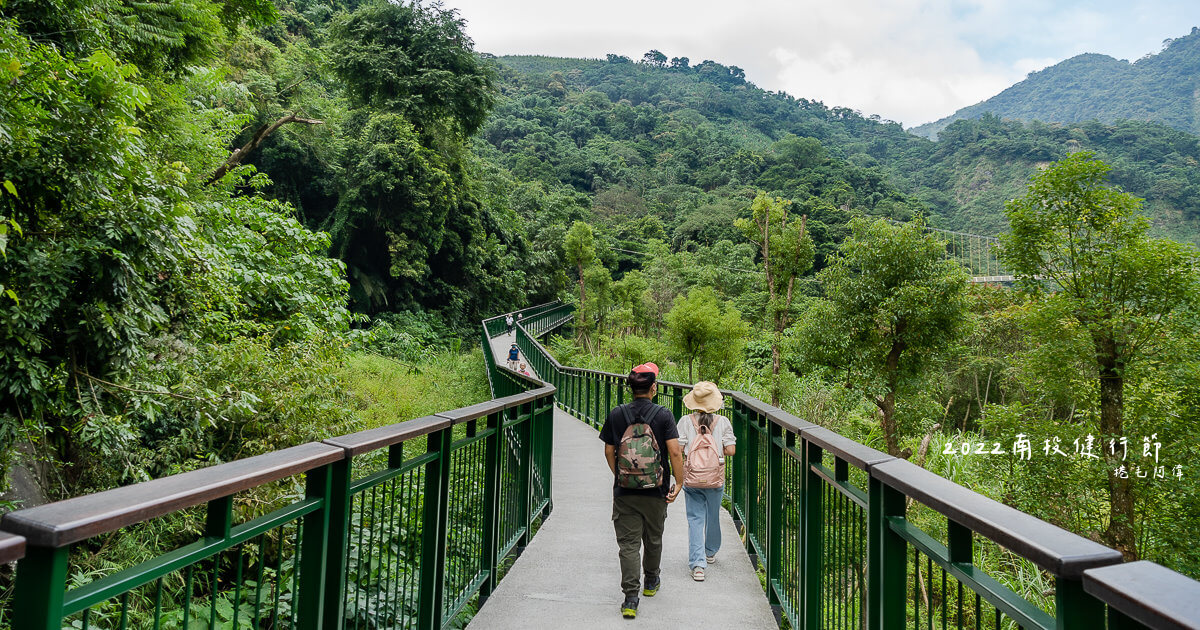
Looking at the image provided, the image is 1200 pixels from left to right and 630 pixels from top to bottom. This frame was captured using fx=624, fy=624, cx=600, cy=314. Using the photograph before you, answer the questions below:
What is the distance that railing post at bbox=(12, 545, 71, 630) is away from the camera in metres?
1.11

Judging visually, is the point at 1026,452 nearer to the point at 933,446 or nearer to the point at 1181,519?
the point at 1181,519

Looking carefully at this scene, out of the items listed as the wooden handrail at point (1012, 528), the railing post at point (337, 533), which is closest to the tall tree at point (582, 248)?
the railing post at point (337, 533)

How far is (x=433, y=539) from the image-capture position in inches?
131

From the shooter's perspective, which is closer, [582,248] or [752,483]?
[752,483]

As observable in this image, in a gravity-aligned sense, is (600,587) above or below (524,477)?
below

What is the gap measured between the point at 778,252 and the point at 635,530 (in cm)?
2024

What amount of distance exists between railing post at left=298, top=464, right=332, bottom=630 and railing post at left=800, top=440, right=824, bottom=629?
7.68ft

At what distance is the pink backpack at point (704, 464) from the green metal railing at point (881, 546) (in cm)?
37

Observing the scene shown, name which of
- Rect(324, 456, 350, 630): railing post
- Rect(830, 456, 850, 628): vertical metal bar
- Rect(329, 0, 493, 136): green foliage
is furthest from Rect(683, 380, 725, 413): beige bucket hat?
Rect(329, 0, 493, 136): green foliage

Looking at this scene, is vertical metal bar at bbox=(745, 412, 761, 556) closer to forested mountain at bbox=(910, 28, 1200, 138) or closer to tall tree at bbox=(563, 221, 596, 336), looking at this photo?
tall tree at bbox=(563, 221, 596, 336)

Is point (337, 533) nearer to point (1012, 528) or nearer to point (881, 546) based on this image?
point (881, 546)

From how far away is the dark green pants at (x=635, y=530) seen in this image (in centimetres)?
398

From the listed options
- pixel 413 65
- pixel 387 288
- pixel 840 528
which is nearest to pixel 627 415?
pixel 840 528

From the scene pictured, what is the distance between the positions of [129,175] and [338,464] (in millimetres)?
4487
